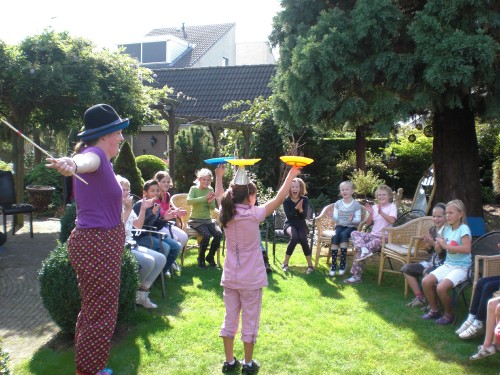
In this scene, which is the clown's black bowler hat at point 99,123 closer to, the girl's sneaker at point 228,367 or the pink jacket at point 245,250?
the pink jacket at point 245,250

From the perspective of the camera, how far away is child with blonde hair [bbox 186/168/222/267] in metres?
7.02

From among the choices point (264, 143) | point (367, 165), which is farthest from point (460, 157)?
point (367, 165)

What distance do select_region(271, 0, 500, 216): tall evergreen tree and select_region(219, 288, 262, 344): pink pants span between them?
3.34m

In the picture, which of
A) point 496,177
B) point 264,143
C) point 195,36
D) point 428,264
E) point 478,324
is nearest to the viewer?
point 478,324

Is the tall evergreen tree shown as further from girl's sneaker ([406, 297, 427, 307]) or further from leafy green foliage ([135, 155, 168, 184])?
leafy green foliage ([135, 155, 168, 184])

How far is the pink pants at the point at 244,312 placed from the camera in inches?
143

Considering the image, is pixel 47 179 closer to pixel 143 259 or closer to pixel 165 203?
pixel 165 203

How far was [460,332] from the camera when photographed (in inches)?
171

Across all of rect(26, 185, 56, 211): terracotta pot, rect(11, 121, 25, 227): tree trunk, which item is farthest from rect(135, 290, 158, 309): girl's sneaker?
rect(26, 185, 56, 211): terracotta pot

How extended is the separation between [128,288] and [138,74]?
5.89 metres

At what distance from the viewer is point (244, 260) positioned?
3.65m

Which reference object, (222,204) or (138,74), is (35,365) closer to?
(222,204)

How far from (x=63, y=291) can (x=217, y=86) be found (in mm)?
17629

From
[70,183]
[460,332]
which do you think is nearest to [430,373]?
[460,332]
